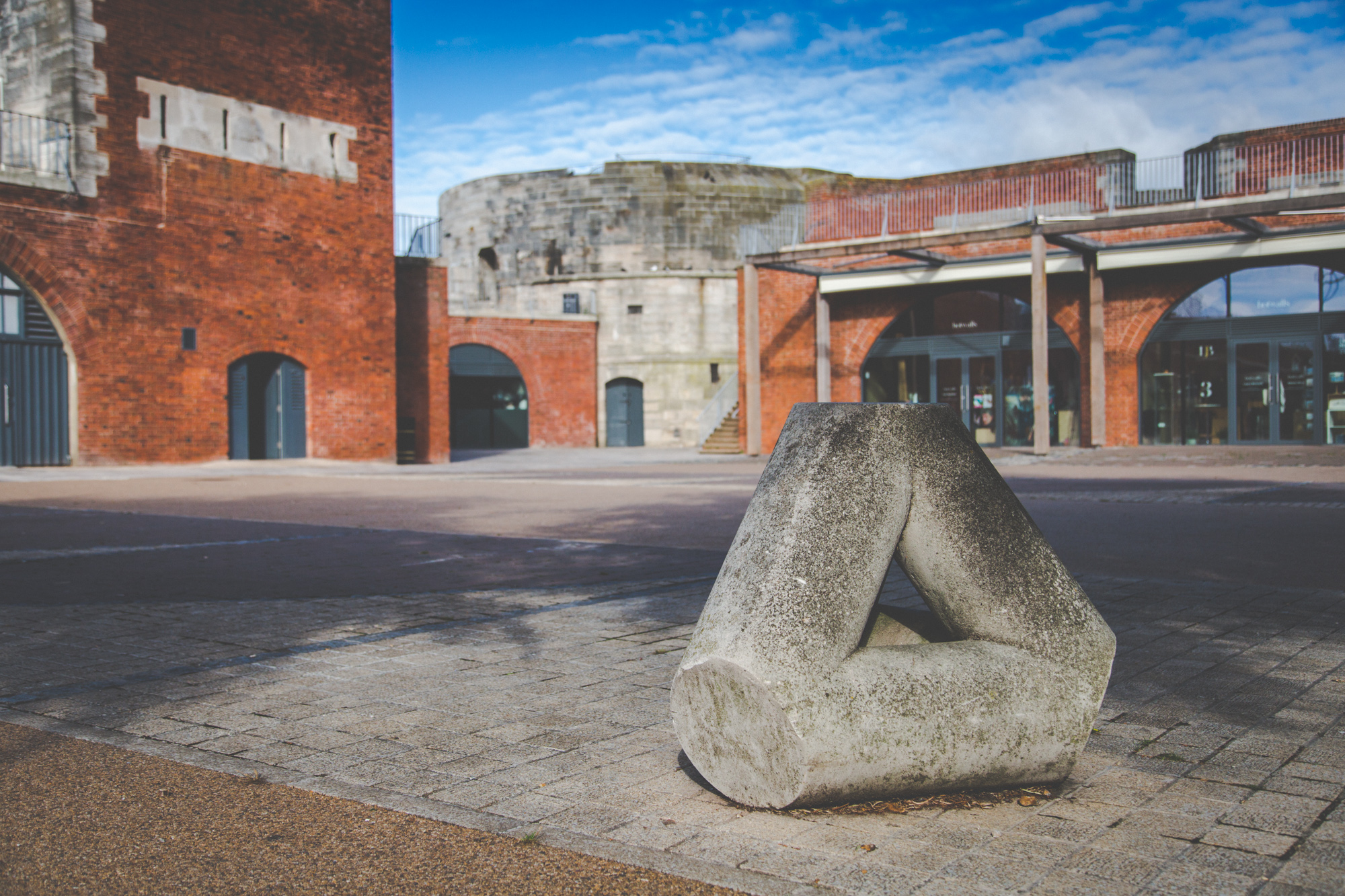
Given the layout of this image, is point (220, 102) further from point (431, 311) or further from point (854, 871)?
point (854, 871)

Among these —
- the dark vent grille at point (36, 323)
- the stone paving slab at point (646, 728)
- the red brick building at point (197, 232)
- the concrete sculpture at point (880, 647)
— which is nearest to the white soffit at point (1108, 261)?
the red brick building at point (197, 232)

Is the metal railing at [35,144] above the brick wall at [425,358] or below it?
above

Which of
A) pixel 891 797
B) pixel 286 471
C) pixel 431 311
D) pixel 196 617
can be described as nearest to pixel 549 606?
pixel 196 617

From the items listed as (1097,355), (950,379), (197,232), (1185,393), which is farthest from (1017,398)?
(197,232)

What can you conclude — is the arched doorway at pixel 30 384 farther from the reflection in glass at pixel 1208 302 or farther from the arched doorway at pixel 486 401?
the reflection in glass at pixel 1208 302

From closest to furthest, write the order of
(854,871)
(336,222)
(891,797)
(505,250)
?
(854,871) < (891,797) < (336,222) < (505,250)

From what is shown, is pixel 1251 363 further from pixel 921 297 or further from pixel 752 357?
pixel 752 357

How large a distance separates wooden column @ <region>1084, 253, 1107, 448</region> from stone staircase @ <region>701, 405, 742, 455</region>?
9.29m

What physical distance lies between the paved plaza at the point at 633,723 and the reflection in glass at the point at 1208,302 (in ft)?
55.0

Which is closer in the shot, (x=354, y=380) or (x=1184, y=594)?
(x=1184, y=594)

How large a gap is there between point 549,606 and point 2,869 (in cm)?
356

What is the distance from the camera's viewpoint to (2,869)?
2.42 meters

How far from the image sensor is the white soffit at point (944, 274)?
73.6 ft

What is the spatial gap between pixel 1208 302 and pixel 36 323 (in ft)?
74.2
